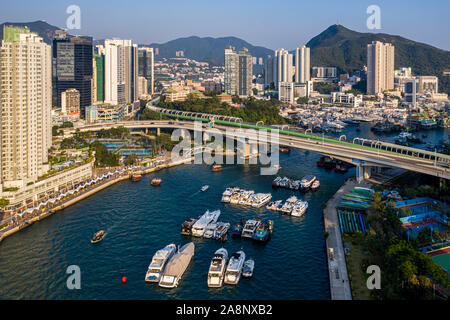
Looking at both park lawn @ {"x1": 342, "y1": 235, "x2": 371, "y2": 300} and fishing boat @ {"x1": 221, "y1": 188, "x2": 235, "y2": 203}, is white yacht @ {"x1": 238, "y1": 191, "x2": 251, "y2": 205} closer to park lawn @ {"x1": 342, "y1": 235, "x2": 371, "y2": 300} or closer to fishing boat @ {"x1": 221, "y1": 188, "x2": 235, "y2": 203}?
fishing boat @ {"x1": 221, "y1": 188, "x2": 235, "y2": 203}

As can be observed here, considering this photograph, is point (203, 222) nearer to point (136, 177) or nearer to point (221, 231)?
point (221, 231)

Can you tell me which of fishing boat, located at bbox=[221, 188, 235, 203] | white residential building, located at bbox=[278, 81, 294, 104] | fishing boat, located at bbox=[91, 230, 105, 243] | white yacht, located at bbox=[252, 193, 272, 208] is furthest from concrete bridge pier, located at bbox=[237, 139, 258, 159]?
white residential building, located at bbox=[278, 81, 294, 104]

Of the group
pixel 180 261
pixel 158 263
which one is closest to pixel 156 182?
pixel 158 263

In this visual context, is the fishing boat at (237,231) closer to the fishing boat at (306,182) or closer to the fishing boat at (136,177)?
the fishing boat at (306,182)

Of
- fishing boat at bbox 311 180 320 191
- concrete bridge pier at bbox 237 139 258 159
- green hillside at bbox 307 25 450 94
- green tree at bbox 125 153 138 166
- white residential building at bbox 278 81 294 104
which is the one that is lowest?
fishing boat at bbox 311 180 320 191

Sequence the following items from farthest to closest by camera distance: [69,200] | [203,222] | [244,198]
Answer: [244,198]
[69,200]
[203,222]

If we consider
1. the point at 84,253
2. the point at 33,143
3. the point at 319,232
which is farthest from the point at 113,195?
the point at 319,232

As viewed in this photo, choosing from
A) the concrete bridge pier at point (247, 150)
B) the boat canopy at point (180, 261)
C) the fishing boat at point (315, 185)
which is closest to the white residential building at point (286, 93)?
the concrete bridge pier at point (247, 150)
